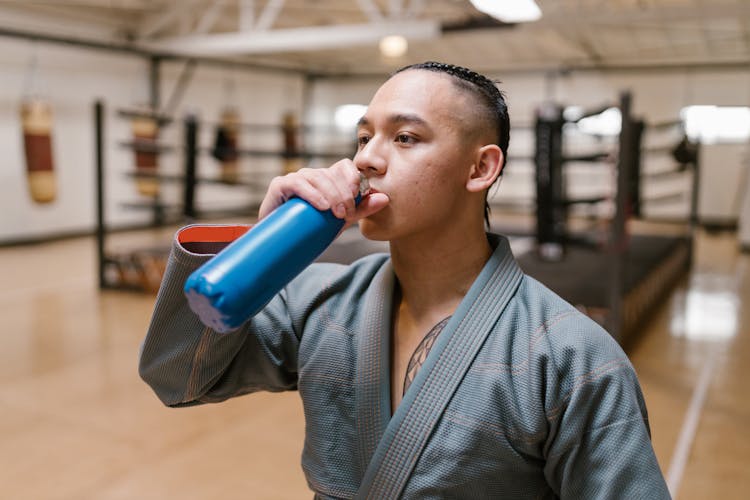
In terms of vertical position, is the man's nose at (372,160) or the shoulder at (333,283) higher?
the man's nose at (372,160)

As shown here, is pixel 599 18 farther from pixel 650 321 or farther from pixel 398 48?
pixel 650 321

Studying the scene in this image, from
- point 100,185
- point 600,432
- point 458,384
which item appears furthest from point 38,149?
point 600,432

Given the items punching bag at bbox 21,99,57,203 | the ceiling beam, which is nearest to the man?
the ceiling beam

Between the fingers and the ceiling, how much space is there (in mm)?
6164

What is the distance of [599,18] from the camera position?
638 cm

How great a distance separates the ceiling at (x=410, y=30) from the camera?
22.6 ft

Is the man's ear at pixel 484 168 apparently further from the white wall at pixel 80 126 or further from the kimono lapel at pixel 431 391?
the white wall at pixel 80 126

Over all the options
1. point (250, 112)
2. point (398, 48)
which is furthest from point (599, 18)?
point (250, 112)

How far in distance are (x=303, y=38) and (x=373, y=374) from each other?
23.9 feet

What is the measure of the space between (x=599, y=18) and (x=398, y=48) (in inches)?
73.2

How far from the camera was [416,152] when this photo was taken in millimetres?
977

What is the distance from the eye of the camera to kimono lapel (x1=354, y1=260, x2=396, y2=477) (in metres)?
1.01

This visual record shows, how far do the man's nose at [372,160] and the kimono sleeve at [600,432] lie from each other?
1.12ft

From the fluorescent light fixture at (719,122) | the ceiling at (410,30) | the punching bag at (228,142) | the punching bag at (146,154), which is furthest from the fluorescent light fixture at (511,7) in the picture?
the fluorescent light fixture at (719,122)
